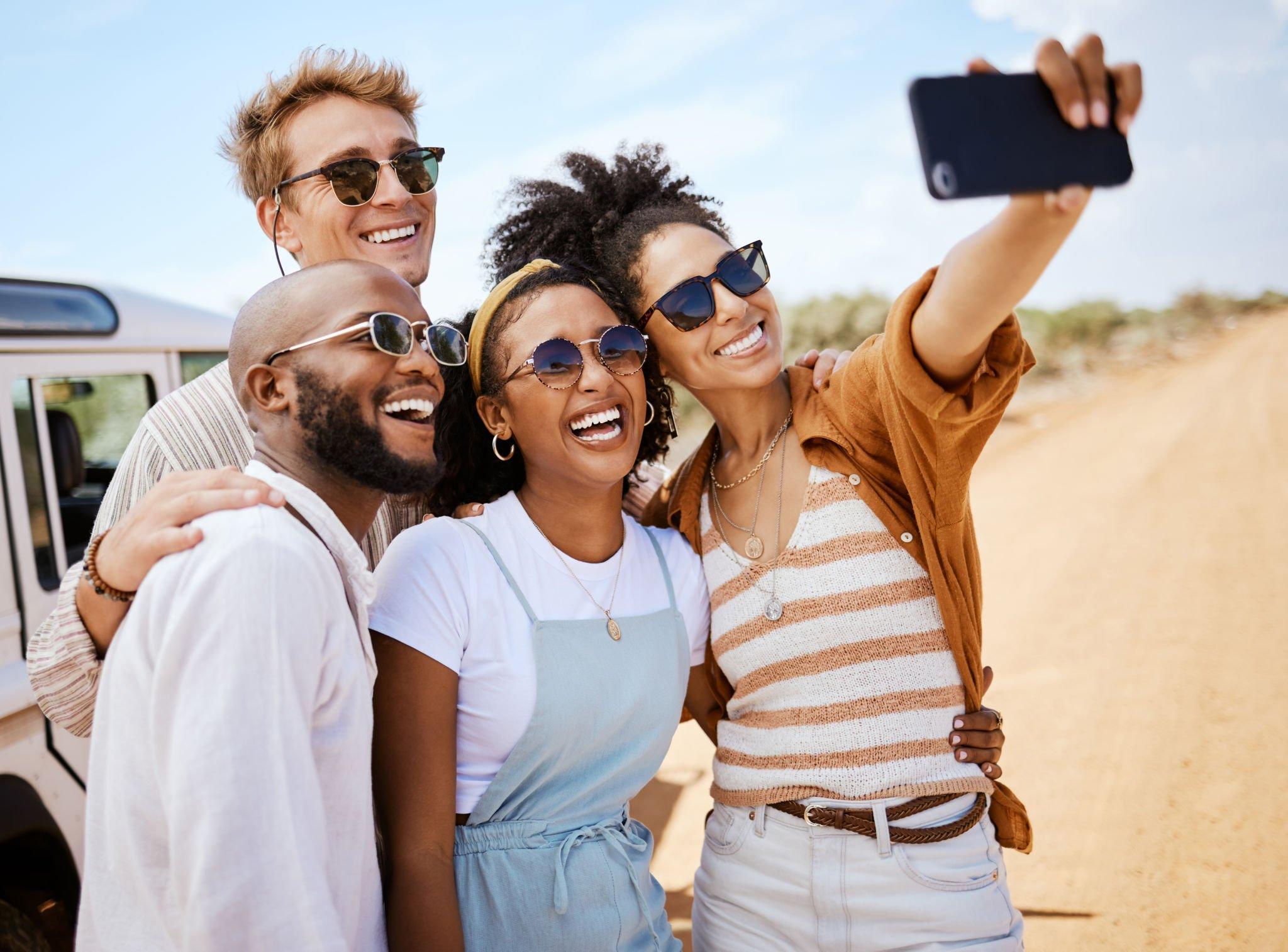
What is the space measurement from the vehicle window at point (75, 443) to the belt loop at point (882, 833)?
2893 mm

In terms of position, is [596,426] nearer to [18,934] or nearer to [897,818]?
[897,818]

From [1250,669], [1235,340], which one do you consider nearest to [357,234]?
[1250,669]

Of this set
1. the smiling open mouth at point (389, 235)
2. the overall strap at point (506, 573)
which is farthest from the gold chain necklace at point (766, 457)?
the smiling open mouth at point (389, 235)

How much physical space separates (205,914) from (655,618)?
1206 mm

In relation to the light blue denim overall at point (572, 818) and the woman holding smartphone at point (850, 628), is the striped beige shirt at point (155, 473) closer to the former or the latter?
the light blue denim overall at point (572, 818)

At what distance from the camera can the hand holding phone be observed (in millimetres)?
1328

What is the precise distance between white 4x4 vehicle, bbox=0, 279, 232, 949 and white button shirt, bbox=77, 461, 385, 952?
198 cm

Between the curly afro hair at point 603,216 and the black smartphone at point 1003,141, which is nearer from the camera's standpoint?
the black smartphone at point 1003,141

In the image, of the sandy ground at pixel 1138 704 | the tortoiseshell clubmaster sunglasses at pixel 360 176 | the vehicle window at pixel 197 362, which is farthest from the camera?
the vehicle window at pixel 197 362

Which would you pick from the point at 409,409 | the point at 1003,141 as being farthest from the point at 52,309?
the point at 1003,141

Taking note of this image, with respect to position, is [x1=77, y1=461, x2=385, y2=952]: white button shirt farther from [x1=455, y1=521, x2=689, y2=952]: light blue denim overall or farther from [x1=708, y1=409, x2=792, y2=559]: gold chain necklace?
[x1=708, y1=409, x2=792, y2=559]: gold chain necklace

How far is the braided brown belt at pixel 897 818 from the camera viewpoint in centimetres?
209

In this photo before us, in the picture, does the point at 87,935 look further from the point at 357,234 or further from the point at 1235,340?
the point at 1235,340

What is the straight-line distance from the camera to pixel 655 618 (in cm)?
233
